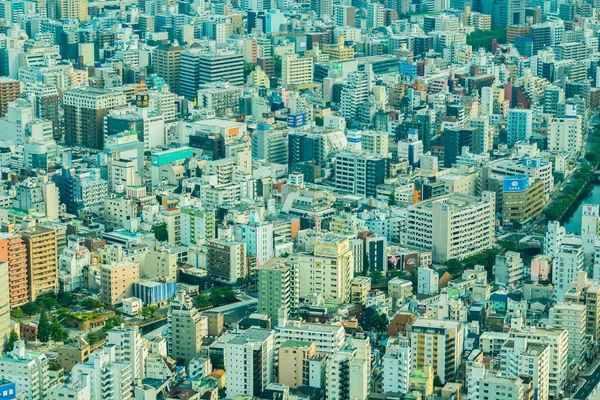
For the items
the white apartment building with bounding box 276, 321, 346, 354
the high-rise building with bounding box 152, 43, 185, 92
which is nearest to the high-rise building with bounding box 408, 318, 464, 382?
the white apartment building with bounding box 276, 321, 346, 354

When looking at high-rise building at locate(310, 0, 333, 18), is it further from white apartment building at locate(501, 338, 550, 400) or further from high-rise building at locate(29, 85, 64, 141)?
white apartment building at locate(501, 338, 550, 400)

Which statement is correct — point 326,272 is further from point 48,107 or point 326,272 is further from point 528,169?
point 48,107

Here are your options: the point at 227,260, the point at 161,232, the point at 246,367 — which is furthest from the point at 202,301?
the point at 246,367

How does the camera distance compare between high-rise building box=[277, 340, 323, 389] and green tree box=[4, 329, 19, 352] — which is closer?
high-rise building box=[277, 340, 323, 389]

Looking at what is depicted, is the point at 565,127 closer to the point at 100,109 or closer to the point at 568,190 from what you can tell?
the point at 568,190

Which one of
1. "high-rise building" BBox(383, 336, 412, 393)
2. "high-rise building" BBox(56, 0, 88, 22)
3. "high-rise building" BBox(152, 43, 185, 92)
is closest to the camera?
"high-rise building" BBox(383, 336, 412, 393)
